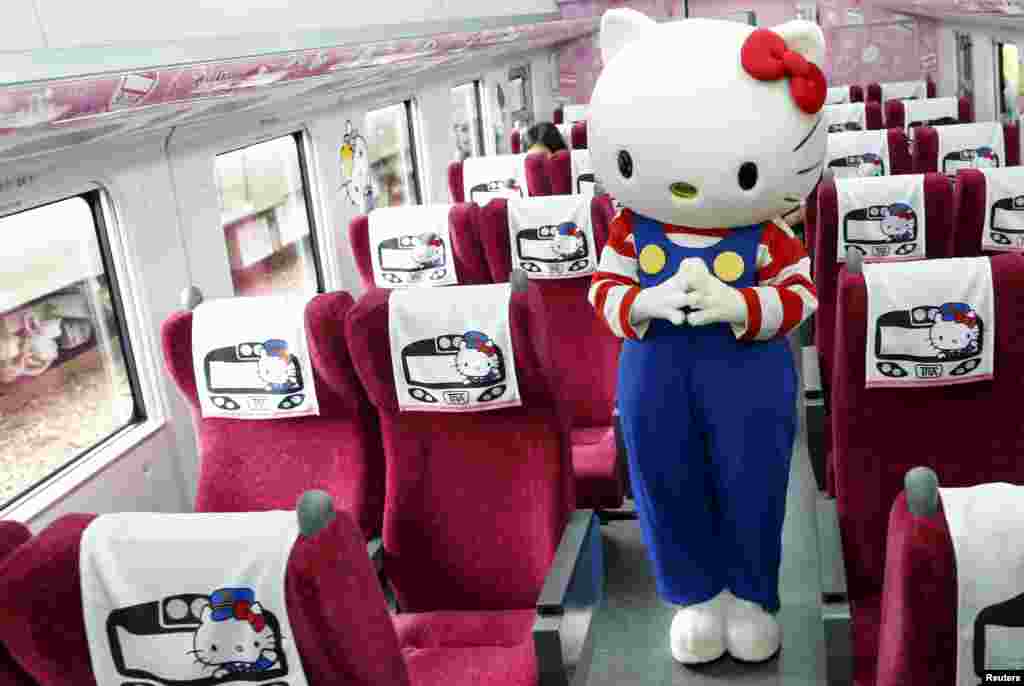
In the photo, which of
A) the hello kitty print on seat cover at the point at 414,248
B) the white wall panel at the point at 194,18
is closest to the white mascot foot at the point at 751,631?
the hello kitty print on seat cover at the point at 414,248

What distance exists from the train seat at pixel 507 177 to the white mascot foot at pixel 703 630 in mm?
3293

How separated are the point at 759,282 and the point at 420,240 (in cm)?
190

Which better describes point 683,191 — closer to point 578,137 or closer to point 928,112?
point 578,137

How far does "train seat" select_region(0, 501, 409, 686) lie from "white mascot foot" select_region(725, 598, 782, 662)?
5.53ft

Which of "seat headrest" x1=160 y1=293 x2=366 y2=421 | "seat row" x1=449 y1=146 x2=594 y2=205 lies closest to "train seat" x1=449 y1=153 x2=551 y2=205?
"seat row" x1=449 y1=146 x2=594 y2=205

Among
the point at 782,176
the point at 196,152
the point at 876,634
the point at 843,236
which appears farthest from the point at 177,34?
the point at 876,634

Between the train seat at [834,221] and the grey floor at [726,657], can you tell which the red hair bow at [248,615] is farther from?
the train seat at [834,221]

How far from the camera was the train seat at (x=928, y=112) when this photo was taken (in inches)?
316

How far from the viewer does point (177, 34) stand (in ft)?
11.4

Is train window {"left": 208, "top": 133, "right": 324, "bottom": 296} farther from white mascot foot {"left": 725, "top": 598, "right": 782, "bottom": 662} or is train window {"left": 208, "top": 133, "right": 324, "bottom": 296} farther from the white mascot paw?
white mascot foot {"left": 725, "top": 598, "right": 782, "bottom": 662}

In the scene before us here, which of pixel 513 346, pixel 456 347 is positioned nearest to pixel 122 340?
pixel 456 347

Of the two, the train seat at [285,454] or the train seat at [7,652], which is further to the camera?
the train seat at [285,454]

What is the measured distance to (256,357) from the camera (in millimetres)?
2711

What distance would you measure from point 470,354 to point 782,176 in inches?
33.9
